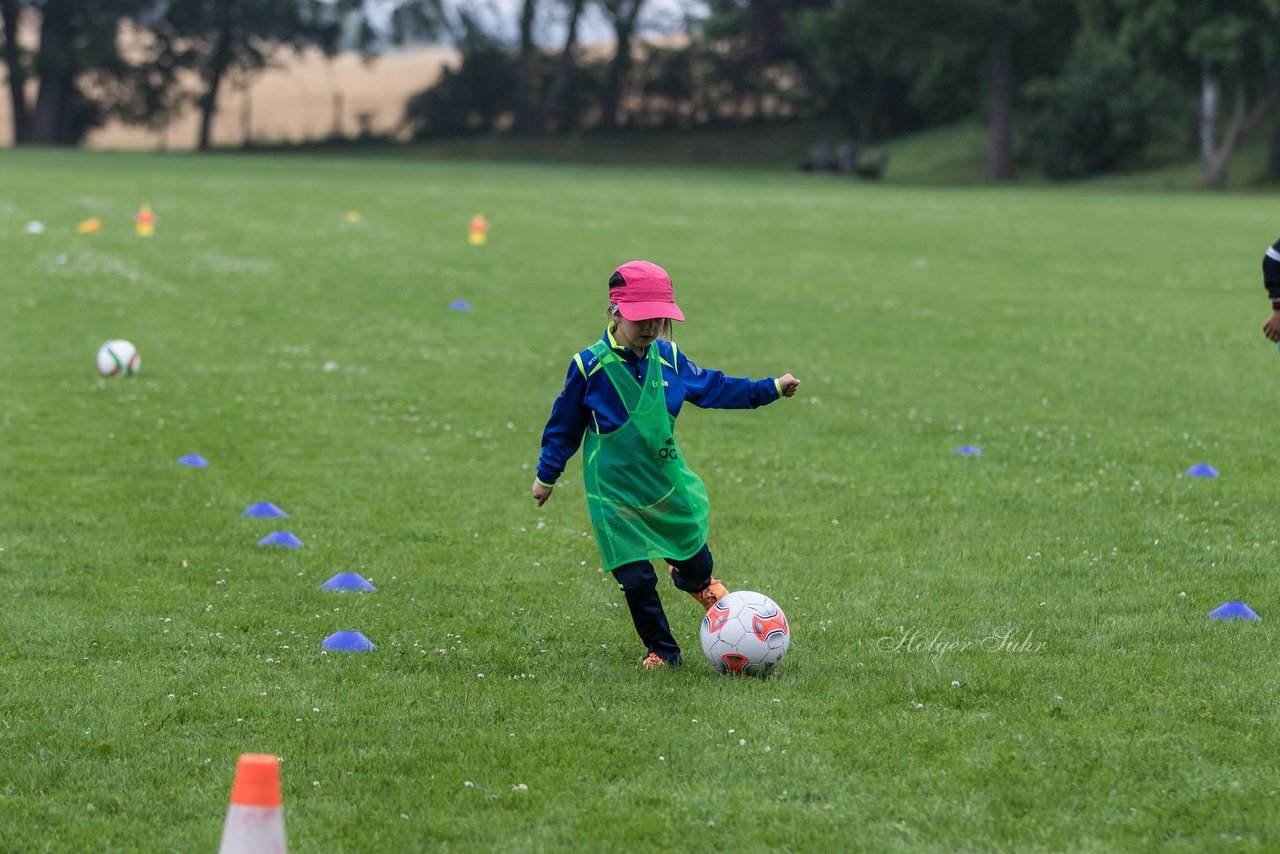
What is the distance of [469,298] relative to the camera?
20.9 metres

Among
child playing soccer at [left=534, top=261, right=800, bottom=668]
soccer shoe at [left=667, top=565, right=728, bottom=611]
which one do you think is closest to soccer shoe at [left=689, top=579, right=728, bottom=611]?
soccer shoe at [left=667, top=565, right=728, bottom=611]

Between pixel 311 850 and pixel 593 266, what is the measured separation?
63.7ft

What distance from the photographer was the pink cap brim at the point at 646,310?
6617 mm

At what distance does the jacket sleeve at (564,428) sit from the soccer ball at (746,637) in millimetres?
994

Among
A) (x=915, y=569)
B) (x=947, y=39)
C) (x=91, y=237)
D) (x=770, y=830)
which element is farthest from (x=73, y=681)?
(x=947, y=39)

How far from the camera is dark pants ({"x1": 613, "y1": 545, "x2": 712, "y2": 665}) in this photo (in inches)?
271

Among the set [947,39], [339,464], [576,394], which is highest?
[947,39]

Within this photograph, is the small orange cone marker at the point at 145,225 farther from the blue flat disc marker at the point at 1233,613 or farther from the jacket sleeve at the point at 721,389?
the blue flat disc marker at the point at 1233,613

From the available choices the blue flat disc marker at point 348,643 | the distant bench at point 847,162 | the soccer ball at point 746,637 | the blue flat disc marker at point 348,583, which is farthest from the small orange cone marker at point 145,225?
the distant bench at point 847,162

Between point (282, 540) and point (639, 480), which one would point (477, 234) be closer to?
point (282, 540)

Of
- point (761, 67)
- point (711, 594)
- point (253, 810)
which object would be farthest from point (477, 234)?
point (761, 67)

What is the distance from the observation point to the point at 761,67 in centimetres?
7250

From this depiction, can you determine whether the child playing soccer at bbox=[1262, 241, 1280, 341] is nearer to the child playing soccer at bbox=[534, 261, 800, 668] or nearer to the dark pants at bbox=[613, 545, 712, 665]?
the child playing soccer at bbox=[534, 261, 800, 668]

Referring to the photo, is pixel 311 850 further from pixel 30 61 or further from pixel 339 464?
pixel 30 61
